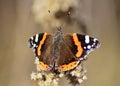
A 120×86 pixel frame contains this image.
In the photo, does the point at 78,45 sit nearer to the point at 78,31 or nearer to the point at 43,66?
the point at 43,66

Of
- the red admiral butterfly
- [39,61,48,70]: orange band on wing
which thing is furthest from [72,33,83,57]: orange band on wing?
[39,61,48,70]: orange band on wing

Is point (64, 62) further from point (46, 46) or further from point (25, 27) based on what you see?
point (25, 27)

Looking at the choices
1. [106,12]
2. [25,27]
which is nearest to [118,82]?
[106,12]

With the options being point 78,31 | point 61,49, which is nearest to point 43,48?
point 61,49

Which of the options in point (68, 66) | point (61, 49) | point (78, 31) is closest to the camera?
point (68, 66)

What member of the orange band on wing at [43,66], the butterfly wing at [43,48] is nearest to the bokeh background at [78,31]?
the butterfly wing at [43,48]

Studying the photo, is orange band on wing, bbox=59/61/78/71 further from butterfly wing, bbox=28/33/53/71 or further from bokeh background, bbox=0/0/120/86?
bokeh background, bbox=0/0/120/86
